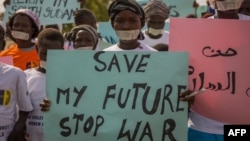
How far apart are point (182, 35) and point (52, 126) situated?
1106mm

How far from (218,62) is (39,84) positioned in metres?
1.49

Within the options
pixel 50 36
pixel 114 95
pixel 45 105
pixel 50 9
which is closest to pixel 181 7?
pixel 50 9

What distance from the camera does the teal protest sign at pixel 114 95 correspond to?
5.24 metres

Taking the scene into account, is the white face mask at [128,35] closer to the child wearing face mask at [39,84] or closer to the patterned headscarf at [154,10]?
the child wearing face mask at [39,84]

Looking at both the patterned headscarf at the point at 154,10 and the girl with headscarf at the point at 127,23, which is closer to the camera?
the girl with headscarf at the point at 127,23

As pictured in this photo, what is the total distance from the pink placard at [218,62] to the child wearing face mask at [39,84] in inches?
A: 45.1

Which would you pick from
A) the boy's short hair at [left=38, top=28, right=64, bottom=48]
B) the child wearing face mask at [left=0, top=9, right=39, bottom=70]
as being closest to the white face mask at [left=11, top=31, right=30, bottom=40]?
the child wearing face mask at [left=0, top=9, right=39, bottom=70]

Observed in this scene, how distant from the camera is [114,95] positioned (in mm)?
5336

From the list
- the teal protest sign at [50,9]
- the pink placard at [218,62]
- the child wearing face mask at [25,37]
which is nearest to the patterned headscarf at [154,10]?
the teal protest sign at [50,9]

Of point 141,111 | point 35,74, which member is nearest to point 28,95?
point 35,74

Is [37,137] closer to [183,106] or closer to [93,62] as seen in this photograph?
[93,62]

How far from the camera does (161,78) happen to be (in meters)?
5.29

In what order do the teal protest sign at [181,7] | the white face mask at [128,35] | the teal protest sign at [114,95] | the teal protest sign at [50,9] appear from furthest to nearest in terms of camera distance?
the teal protest sign at [181,7] → the teal protest sign at [50,9] → the white face mask at [128,35] → the teal protest sign at [114,95]

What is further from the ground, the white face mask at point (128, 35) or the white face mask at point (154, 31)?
the white face mask at point (128, 35)
